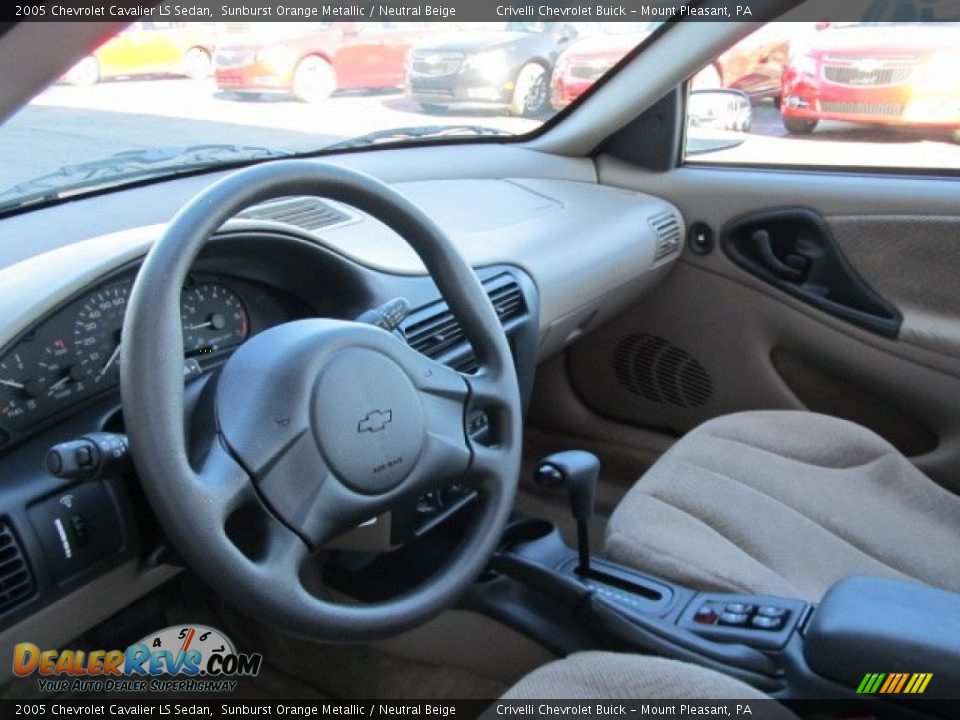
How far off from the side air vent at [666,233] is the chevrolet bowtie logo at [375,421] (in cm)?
136

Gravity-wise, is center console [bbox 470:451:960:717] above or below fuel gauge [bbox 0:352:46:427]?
below

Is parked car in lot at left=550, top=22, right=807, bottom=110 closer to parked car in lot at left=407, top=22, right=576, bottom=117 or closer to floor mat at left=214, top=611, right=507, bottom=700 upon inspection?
parked car in lot at left=407, top=22, right=576, bottom=117

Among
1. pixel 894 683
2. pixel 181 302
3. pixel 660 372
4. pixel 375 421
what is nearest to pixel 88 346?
pixel 181 302

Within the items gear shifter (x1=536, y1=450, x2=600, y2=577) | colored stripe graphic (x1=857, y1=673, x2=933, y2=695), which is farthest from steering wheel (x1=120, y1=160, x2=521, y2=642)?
colored stripe graphic (x1=857, y1=673, x2=933, y2=695)

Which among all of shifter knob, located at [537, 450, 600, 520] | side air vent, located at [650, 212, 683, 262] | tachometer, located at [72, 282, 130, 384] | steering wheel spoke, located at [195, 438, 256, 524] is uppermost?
tachometer, located at [72, 282, 130, 384]

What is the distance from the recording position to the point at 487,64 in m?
2.35

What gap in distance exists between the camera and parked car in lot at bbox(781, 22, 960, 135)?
2203mm

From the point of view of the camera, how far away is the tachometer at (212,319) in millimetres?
1441

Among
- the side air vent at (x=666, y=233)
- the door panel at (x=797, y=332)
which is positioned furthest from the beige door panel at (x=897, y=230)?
the side air vent at (x=666, y=233)

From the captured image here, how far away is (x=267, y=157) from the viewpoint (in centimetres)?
213

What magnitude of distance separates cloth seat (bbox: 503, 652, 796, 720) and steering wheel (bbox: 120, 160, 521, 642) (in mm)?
152

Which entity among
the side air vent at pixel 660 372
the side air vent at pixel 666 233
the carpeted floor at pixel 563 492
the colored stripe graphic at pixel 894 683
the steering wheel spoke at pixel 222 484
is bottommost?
the carpeted floor at pixel 563 492

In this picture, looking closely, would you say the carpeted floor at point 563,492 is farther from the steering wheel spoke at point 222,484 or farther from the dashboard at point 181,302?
the steering wheel spoke at point 222,484

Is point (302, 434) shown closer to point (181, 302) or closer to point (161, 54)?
point (181, 302)
